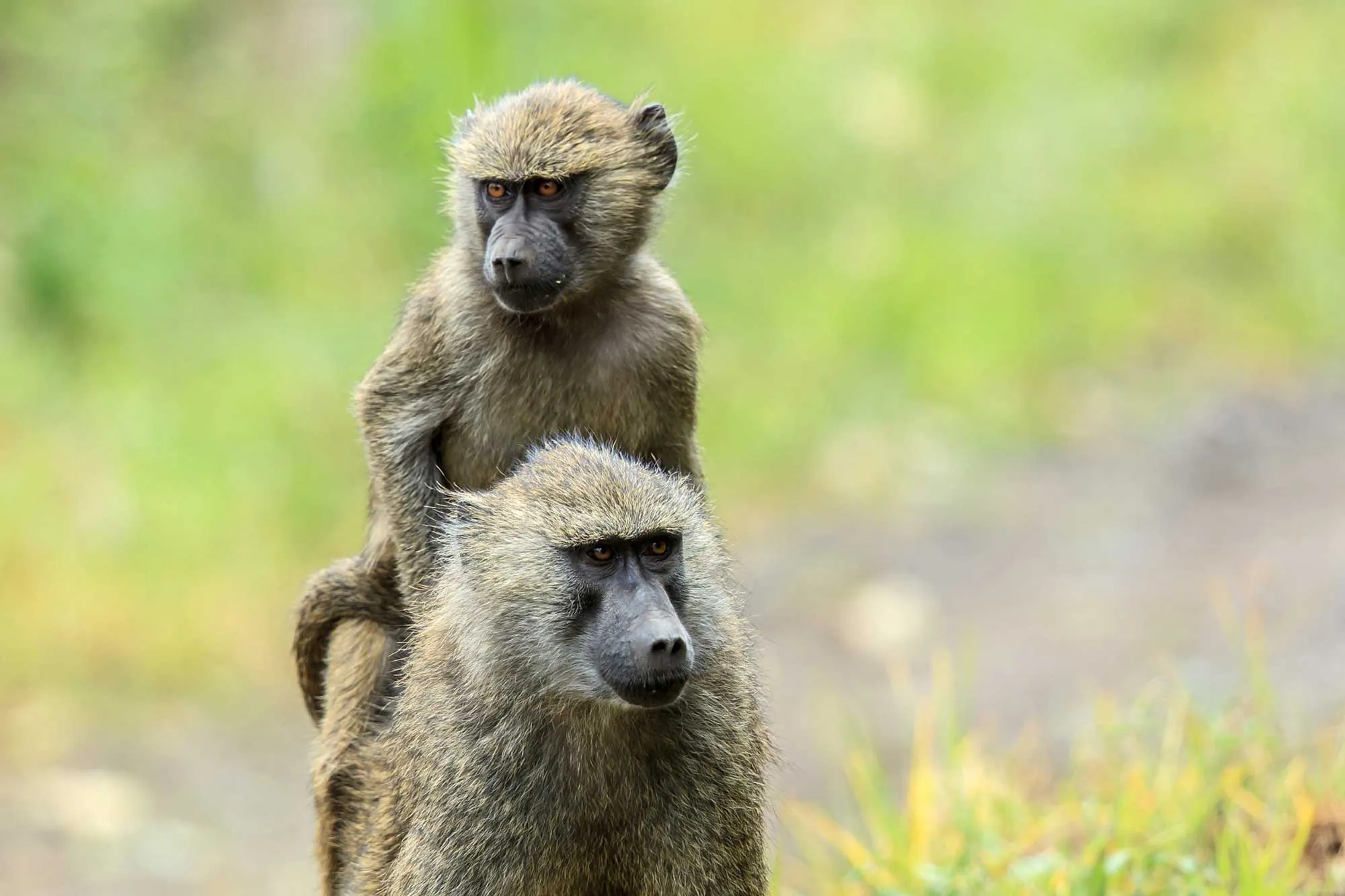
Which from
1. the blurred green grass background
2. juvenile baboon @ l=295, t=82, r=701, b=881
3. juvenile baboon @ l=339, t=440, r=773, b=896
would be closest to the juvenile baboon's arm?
juvenile baboon @ l=295, t=82, r=701, b=881

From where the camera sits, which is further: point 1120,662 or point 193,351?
point 193,351

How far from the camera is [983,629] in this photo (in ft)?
27.5

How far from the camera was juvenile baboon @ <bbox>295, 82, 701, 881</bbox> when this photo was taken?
4.52 metres

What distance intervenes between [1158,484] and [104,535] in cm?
536

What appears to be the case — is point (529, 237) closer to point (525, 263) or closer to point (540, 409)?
point (525, 263)

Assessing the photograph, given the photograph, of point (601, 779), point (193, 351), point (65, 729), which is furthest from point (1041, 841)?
point (193, 351)

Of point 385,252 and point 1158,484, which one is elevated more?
point 385,252

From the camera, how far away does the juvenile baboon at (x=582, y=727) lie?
3.73 meters

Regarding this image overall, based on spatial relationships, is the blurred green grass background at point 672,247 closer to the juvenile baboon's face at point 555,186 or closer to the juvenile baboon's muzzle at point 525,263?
the juvenile baboon's face at point 555,186

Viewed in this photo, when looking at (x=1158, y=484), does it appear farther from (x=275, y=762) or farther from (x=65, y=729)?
(x=65, y=729)

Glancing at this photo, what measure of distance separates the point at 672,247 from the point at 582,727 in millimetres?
6554

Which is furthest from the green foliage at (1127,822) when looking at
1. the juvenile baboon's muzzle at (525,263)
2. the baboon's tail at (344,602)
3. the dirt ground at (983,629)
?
the juvenile baboon's muzzle at (525,263)

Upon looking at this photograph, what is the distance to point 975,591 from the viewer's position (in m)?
8.67

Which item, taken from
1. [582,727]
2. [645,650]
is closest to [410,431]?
[582,727]
